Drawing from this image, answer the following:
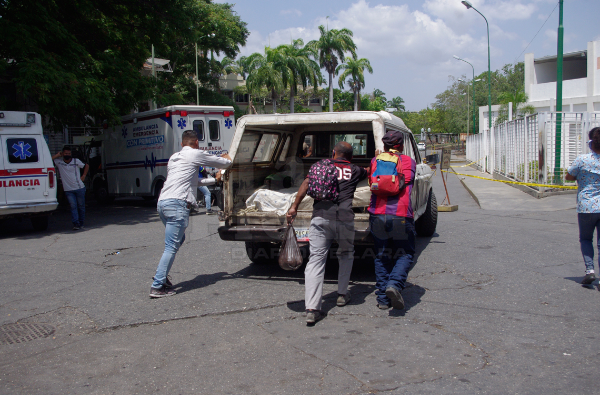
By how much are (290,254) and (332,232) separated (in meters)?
0.52

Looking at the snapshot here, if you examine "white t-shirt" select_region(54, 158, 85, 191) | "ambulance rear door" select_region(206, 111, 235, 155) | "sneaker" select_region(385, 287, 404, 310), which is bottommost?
"sneaker" select_region(385, 287, 404, 310)

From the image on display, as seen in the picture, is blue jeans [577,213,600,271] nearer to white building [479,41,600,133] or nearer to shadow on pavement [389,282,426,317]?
shadow on pavement [389,282,426,317]

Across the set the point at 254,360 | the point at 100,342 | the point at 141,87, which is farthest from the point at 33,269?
the point at 141,87

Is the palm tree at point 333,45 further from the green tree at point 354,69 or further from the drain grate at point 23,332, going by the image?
the drain grate at point 23,332

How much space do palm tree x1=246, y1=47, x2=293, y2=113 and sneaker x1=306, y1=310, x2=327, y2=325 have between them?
39.2 meters

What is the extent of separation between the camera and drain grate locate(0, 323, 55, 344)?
436 centimetres

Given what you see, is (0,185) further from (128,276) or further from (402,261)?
(402,261)

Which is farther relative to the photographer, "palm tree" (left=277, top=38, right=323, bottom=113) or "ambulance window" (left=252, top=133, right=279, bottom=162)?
"palm tree" (left=277, top=38, right=323, bottom=113)

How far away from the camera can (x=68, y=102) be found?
1105cm

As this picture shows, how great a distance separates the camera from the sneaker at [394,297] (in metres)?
4.53

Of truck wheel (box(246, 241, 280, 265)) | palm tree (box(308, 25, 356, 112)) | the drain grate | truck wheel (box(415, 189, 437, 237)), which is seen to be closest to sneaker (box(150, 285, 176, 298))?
the drain grate

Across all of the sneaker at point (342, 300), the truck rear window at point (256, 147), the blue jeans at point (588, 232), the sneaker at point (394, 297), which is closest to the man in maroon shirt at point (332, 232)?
the sneaker at point (342, 300)

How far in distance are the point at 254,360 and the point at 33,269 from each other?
15.4ft

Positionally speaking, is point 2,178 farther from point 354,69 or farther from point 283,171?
point 354,69
